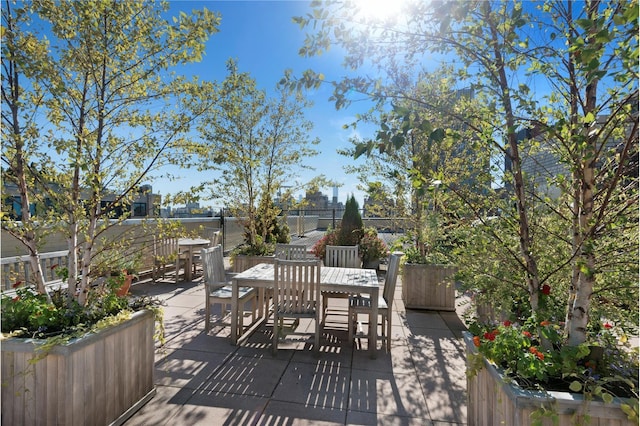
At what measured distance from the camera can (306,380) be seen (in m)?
2.49

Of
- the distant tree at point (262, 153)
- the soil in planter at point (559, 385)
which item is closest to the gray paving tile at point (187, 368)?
the soil in planter at point (559, 385)

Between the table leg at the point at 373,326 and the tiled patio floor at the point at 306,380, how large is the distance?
0.08 meters

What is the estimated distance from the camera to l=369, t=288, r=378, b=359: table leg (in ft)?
9.45

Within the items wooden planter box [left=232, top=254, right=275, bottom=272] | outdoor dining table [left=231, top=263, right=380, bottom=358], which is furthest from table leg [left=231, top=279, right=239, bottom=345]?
wooden planter box [left=232, top=254, right=275, bottom=272]

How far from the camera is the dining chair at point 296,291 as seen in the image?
2881 mm

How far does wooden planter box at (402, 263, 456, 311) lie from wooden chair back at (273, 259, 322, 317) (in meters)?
1.91

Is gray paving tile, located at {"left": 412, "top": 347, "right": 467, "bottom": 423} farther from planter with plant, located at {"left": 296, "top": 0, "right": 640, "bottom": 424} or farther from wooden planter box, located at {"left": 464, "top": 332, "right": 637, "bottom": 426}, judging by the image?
wooden planter box, located at {"left": 464, "top": 332, "right": 637, "bottom": 426}

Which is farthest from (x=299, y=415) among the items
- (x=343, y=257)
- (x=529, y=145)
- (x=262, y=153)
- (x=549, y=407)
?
(x=262, y=153)

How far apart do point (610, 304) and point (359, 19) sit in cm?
183

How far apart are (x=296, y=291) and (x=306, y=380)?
75 cm

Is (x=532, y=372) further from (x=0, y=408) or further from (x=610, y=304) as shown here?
(x=0, y=408)

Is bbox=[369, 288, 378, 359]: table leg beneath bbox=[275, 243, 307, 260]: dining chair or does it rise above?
beneath

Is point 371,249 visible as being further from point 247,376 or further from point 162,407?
point 162,407

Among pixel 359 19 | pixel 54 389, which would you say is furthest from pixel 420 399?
pixel 359 19
